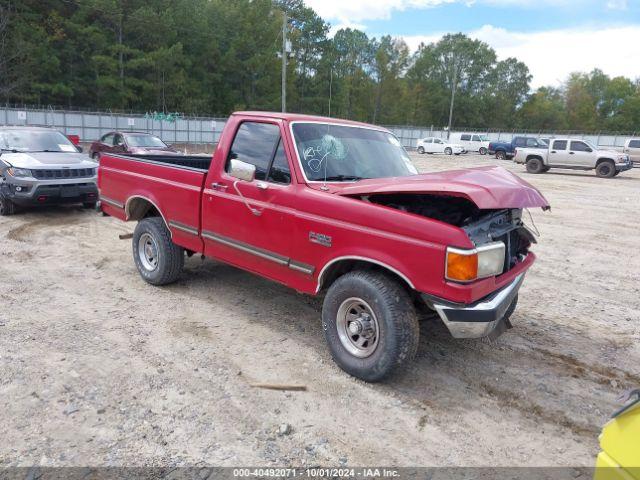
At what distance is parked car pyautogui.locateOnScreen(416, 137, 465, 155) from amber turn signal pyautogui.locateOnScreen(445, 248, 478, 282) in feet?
138

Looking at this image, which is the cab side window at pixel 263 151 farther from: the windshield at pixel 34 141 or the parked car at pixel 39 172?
the windshield at pixel 34 141

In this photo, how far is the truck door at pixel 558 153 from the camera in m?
24.0

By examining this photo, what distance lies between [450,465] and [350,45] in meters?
107

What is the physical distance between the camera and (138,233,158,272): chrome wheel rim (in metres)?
5.89

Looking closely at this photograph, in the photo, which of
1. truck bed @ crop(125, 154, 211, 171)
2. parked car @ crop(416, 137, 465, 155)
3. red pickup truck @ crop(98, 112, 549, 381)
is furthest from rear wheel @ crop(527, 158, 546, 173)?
red pickup truck @ crop(98, 112, 549, 381)

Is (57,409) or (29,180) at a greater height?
(29,180)

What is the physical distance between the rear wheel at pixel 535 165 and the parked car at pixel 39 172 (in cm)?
2221

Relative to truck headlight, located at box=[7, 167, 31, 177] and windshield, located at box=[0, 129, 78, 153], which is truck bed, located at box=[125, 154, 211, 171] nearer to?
truck headlight, located at box=[7, 167, 31, 177]

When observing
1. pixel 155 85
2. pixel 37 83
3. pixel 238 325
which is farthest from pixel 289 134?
pixel 155 85

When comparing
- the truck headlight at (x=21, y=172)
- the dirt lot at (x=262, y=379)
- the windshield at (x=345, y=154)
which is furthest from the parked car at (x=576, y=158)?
the truck headlight at (x=21, y=172)

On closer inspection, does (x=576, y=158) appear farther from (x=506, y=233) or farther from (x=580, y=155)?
(x=506, y=233)

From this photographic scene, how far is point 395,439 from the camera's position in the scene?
3158 mm

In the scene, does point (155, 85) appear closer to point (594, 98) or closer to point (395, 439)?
point (395, 439)

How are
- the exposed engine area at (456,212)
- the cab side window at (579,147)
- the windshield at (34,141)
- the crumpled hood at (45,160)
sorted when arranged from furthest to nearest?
the cab side window at (579,147)
the windshield at (34,141)
the crumpled hood at (45,160)
the exposed engine area at (456,212)
